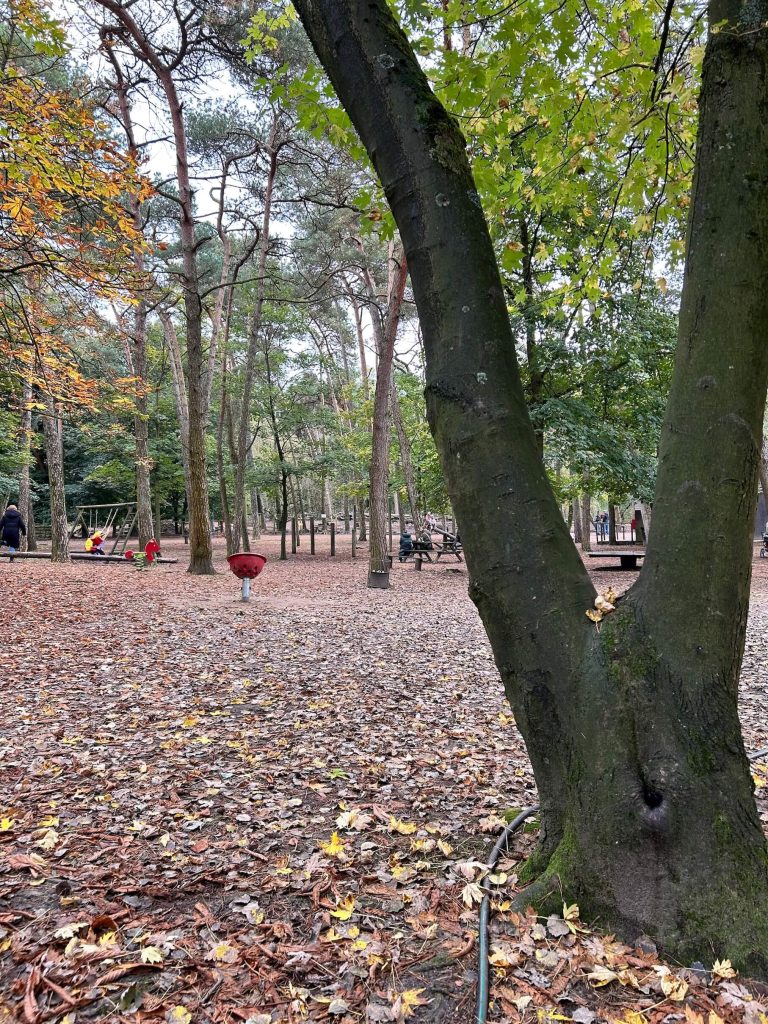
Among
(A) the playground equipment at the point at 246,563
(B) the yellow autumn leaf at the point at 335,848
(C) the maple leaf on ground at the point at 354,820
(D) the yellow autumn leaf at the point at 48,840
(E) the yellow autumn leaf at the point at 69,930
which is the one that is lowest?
(C) the maple leaf on ground at the point at 354,820

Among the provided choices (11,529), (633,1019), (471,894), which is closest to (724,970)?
(633,1019)

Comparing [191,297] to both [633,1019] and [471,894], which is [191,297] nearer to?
[471,894]

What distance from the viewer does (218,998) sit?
5.39ft

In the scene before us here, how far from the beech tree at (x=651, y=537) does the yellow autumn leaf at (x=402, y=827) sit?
29.6 inches

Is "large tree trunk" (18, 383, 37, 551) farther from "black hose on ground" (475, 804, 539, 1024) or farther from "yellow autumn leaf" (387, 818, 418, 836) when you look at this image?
"black hose on ground" (475, 804, 539, 1024)

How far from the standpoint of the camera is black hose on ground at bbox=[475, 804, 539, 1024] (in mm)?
1570

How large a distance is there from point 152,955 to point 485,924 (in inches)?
41.3

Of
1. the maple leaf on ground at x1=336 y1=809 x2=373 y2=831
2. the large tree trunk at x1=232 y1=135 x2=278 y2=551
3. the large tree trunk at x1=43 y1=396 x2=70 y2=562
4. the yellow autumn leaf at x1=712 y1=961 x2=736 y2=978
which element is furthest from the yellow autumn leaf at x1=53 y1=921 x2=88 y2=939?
the large tree trunk at x1=43 y1=396 x2=70 y2=562

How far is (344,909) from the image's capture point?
204cm

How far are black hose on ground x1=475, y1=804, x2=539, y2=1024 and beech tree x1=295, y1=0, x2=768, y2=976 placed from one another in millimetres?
187

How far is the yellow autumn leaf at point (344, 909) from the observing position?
1986 millimetres

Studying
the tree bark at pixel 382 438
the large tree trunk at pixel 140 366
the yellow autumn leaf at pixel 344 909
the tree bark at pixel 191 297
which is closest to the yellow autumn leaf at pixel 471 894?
the yellow autumn leaf at pixel 344 909

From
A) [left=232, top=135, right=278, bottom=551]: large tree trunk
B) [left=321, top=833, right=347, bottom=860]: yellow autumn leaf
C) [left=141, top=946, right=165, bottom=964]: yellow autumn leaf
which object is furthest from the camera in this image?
[left=232, top=135, right=278, bottom=551]: large tree trunk

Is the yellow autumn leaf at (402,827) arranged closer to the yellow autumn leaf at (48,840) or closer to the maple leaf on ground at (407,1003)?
the maple leaf on ground at (407,1003)
